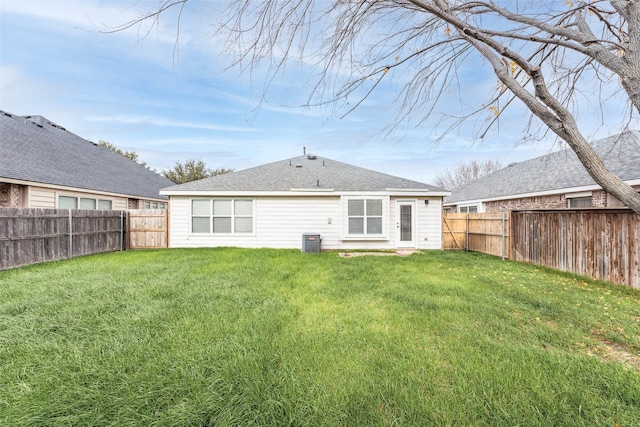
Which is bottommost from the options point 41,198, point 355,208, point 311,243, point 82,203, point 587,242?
point 311,243

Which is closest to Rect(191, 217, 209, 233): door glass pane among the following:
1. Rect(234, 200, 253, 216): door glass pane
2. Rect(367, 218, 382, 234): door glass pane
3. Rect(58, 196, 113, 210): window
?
Rect(234, 200, 253, 216): door glass pane

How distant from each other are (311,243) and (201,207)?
5142mm

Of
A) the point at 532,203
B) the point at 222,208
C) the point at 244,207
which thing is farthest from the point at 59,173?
the point at 532,203

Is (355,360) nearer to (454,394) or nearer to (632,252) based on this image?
(454,394)

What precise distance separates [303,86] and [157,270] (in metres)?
5.87

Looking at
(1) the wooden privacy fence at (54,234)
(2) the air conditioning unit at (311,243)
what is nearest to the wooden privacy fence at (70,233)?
(1) the wooden privacy fence at (54,234)

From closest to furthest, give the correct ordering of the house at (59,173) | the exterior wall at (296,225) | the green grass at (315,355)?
the green grass at (315,355) → the house at (59,173) → the exterior wall at (296,225)

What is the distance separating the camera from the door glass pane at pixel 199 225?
11625 mm

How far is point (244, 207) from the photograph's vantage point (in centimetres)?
1166

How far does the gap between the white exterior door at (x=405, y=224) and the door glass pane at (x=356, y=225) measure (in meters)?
1.58

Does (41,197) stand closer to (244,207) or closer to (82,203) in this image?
(82,203)

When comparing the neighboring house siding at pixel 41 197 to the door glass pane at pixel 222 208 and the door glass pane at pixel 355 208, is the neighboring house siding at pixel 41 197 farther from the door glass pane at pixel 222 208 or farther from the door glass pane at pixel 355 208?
the door glass pane at pixel 355 208

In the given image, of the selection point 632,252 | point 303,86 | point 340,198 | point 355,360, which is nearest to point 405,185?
point 340,198

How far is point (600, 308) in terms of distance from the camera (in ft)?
13.7
